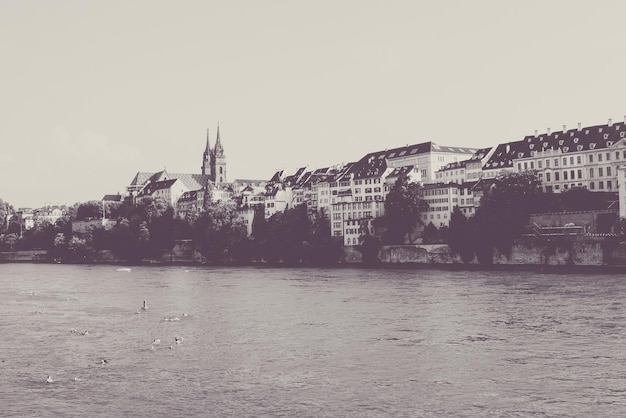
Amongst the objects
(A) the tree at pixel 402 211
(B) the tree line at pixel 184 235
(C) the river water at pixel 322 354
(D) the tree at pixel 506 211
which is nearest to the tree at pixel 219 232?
(B) the tree line at pixel 184 235

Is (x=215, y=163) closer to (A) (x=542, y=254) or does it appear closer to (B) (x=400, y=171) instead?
(B) (x=400, y=171)

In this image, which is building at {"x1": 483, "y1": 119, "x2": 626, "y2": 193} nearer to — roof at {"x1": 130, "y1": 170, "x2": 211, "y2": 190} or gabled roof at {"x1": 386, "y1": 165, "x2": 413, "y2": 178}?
gabled roof at {"x1": 386, "y1": 165, "x2": 413, "y2": 178}

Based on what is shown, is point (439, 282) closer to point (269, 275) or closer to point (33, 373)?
point (269, 275)

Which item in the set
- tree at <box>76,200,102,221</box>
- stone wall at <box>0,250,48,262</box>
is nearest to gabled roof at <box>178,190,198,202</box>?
tree at <box>76,200,102,221</box>

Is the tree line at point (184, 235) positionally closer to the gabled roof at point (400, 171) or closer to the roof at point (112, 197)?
the gabled roof at point (400, 171)

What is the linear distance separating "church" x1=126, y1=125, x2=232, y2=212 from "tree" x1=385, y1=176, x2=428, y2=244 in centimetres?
4481

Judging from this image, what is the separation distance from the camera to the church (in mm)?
137250

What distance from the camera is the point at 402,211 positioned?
9025cm

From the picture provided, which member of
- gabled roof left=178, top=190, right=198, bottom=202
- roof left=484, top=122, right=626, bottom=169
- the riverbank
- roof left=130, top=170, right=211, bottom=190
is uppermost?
roof left=130, top=170, right=211, bottom=190

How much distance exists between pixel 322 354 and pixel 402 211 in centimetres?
6352

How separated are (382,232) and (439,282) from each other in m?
35.9

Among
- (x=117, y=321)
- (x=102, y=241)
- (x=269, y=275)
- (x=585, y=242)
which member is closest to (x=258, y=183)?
(x=102, y=241)

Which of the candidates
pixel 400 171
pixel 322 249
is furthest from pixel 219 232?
pixel 400 171

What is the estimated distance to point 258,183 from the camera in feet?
455
